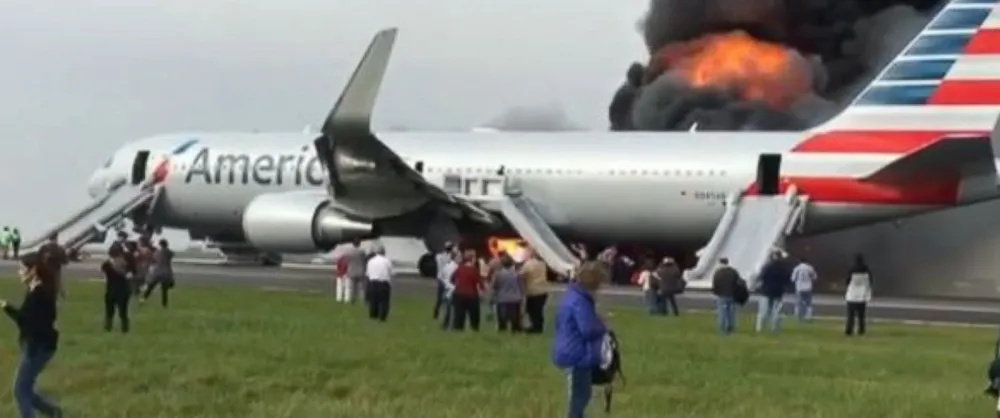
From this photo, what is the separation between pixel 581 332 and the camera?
13688 millimetres

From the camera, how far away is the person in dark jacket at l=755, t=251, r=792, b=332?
30.1 metres

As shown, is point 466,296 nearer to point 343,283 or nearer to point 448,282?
point 448,282

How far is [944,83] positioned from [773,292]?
13934mm

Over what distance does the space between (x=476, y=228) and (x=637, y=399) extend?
102 ft

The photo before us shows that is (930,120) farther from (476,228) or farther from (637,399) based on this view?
(637,399)

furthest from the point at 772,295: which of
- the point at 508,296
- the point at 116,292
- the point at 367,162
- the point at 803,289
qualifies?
the point at 367,162

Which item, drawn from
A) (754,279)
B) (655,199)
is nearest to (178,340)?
(754,279)

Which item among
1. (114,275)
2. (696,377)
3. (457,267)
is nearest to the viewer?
(696,377)

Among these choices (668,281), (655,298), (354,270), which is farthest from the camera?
(354,270)

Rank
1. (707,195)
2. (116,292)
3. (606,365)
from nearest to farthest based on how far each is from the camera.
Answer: (606,365) < (116,292) < (707,195)

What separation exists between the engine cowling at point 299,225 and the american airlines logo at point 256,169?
1.72 meters

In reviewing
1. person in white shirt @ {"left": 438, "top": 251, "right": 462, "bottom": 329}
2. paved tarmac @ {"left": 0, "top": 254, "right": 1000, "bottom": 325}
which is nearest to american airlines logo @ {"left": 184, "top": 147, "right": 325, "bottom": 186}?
paved tarmac @ {"left": 0, "top": 254, "right": 1000, "bottom": 325}

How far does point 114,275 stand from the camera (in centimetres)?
2470

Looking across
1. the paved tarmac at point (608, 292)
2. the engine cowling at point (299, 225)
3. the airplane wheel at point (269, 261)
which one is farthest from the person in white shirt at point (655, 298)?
the airplane wheel at point (269, 261)
